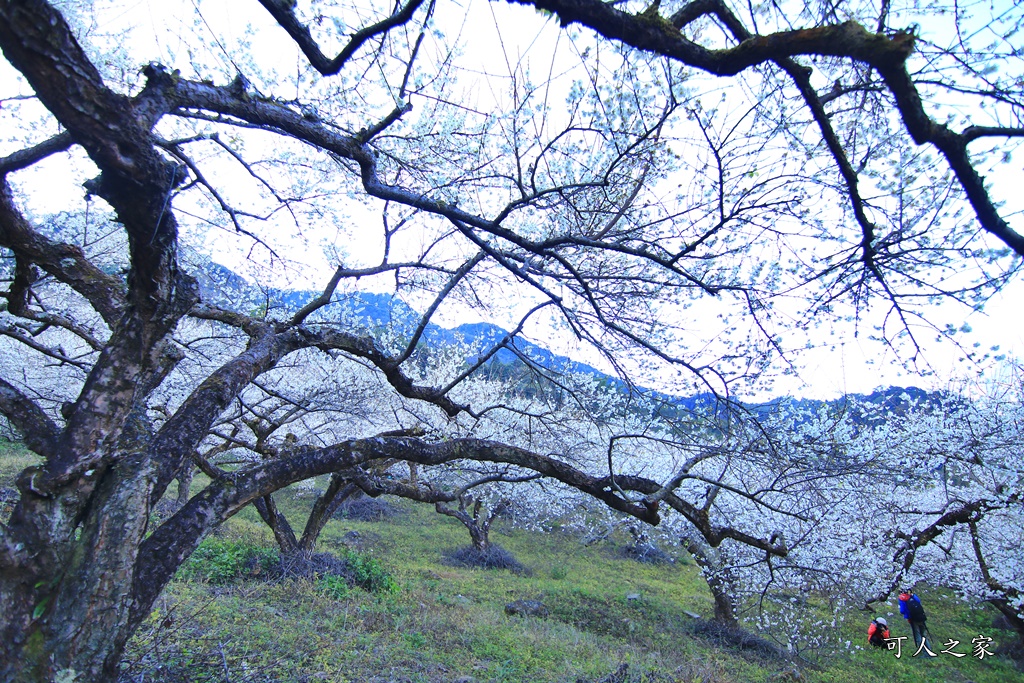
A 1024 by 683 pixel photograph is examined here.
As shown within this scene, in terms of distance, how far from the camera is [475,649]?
7.23 metres

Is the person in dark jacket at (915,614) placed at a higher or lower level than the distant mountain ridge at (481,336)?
lower

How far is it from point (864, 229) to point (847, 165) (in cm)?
36

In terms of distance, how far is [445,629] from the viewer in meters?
7.88

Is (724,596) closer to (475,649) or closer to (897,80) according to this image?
(475,649)

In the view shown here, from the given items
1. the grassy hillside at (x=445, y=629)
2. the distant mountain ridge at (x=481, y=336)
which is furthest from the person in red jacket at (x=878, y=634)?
the distant mountain ridge at (x=481, y=336)

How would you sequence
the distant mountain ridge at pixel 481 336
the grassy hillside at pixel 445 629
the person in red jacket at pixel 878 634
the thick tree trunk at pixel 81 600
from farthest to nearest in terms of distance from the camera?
the person in red jacket at pixel 878 634 → the grassy hillside at pixel 445 629 → the distant mountain ridge at pixel 481 336 → the thick tree trunk at pixel 81 600

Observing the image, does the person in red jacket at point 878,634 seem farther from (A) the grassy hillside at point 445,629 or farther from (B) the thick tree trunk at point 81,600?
(B) the thick tree trunk at point 81,600

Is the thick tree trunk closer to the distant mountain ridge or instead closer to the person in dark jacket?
the distant mountain ridge

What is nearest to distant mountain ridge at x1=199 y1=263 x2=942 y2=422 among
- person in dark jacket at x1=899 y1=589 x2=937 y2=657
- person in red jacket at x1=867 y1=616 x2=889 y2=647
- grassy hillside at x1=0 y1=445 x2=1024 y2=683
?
grassy hillside at x1=0 y1=445 x2=1024 y2=683

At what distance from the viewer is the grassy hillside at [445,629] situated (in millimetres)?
5355

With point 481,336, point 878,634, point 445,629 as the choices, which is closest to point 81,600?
point 481,336

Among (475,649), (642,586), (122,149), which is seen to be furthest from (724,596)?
(122,149)

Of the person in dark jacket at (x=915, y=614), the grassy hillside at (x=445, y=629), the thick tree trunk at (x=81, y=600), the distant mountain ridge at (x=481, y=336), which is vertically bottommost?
the grassy hillside at (x=445, y=629)

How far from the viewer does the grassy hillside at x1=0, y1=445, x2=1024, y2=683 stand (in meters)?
5.36
